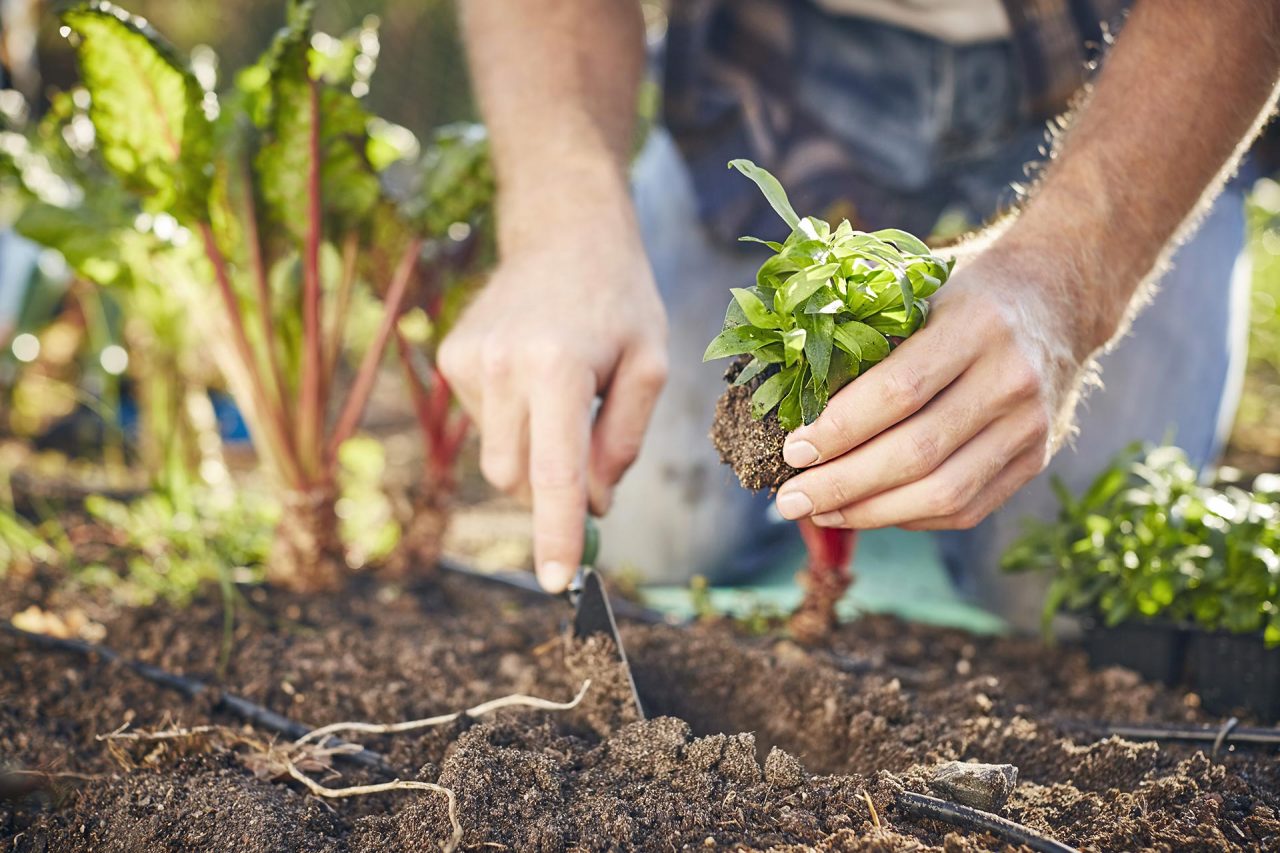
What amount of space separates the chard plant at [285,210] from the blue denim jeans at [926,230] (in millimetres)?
773

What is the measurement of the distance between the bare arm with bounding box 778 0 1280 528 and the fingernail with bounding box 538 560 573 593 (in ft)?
1.28

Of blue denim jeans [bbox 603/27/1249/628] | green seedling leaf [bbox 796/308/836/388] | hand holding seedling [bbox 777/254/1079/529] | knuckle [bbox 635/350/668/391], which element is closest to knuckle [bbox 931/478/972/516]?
hand holding seedling [bbox 777/254/1079/529]

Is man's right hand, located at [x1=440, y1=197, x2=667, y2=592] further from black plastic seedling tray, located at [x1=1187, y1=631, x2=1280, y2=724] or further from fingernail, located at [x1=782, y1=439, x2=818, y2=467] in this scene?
black plastic seedling tray, located at [x1=1187, y1=631, x2=1280, y2=724]

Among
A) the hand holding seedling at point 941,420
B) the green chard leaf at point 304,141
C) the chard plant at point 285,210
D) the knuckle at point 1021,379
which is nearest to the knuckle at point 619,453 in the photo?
the hand holding seedling at point 941,420

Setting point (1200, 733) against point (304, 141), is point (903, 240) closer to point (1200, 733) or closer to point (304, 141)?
point (1200, 733)

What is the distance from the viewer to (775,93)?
2.69 m

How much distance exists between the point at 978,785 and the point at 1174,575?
2.32 ft

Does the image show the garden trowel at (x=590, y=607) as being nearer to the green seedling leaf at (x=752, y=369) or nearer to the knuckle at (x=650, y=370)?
the knuckle at (x=650, y=370)

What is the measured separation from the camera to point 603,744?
1.31 m

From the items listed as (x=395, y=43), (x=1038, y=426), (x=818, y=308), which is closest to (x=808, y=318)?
(x=818, y=308)

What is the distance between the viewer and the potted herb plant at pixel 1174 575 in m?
1.55

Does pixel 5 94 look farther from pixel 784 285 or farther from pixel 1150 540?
pixel 1150 540

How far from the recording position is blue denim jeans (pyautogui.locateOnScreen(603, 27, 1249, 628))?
2369mm

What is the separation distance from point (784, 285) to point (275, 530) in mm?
1395
